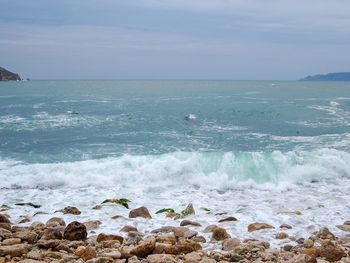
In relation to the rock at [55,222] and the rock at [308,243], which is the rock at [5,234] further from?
the rock at [308,243]

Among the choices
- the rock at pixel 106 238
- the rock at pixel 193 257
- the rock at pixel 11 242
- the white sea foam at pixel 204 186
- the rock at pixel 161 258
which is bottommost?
the white sea foam at pixel 204 186

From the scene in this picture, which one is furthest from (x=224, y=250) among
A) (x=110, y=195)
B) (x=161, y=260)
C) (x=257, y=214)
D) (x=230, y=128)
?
(x=230, y=128)

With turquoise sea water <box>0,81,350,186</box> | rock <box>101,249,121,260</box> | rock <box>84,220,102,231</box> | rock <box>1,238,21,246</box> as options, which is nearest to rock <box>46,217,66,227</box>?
rock <box>84,220,102,231</box>

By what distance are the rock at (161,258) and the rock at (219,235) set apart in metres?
1.42

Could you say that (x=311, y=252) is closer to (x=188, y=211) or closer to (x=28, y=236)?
(x=188, y=211)

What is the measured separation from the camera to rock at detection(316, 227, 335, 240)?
7.95 meters

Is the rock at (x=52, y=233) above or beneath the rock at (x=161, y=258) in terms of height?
beneath

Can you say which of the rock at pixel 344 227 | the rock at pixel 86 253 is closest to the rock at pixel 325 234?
A: the rock at pixel 344 227

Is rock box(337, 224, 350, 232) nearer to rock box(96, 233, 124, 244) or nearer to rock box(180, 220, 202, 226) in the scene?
rock box(180, 220, 202, 226)

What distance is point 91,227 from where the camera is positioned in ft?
27.9

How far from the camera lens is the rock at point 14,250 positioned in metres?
6.55

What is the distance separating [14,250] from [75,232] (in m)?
1.23

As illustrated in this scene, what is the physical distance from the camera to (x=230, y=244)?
730 cm

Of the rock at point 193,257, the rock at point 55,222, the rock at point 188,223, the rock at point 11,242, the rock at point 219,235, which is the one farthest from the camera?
the rock at point 188,223
